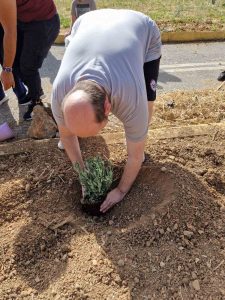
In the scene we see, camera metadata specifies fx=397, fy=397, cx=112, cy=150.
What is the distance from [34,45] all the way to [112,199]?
5.45ft

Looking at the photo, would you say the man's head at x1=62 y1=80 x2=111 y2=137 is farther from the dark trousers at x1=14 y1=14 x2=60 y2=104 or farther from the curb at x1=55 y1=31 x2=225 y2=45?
the curb at x1=55 y1=31 x2=225 y2=45

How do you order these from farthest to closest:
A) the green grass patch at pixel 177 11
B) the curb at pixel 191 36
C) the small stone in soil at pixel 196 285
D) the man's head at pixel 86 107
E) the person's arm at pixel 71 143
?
the green grass patch at pixel 177 11
the curb at pixel 191 36
the person's arm at pixel 71 143
the small stone in soil at pixel 196 285
the man's head at pixel 86 107

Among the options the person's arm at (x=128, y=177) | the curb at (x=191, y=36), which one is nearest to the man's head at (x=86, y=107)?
the person's arm at (x=128, y=177)

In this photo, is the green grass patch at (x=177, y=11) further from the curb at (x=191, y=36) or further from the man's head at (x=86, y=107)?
the man's head at (x=86, y=107)

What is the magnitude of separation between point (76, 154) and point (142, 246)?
0.81 metres

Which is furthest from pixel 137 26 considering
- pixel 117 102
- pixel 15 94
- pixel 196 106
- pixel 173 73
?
pixel 173 73

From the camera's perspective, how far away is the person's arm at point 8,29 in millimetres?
2902

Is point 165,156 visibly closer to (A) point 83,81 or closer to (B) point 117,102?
(B) point 117,102

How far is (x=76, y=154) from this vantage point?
2.91 meters

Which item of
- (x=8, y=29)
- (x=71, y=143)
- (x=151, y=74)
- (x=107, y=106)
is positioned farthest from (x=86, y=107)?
(x=8, y=29)

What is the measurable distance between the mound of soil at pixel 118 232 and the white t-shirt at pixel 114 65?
0.70m

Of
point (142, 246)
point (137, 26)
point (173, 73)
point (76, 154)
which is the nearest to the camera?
point (137, 26)

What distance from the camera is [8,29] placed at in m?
3.06

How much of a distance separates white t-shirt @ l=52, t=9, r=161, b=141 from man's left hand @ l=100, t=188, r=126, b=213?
22.8 inches
